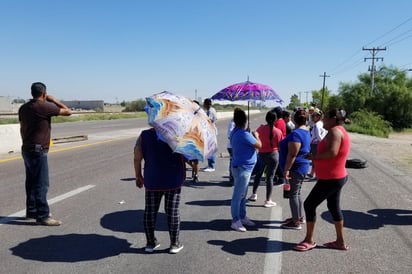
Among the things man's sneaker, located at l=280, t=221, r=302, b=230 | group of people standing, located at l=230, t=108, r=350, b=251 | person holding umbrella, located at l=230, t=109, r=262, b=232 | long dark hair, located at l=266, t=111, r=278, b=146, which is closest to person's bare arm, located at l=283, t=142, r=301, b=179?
group of people standing, located at l=230, t=108, r=350, b=251

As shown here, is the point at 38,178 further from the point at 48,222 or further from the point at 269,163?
the point at 269,163

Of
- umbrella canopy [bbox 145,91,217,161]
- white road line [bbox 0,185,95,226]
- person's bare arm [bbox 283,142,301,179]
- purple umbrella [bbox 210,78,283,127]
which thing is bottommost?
white road line [bbox 0,185,95,226]

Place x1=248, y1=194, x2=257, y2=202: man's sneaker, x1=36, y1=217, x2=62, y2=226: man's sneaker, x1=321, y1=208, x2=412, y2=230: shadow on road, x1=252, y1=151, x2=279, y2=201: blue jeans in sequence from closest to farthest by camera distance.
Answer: x1=36, y1=217, x2=62, y2=226: man's sneaker
x1=321, y1=208, x2=412, y2=230: shadow on road
x1=252, y1=151, x2=279, y2=201: blue jeans
x1=248, y1=194, x2=257, y2=202: man's sneaker

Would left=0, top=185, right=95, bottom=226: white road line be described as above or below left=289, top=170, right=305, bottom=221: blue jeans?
below

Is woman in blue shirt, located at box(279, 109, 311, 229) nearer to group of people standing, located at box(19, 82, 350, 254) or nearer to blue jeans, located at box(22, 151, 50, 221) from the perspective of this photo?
group of people standing, located at box(19, 82, 350, 254)

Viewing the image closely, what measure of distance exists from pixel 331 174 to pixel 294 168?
85 centimetres

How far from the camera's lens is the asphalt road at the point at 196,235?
421cm

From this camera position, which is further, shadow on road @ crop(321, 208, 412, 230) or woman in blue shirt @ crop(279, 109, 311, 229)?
shadow on road @ crop(321, 208, 412, 230)

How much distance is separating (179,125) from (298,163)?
2.20 meters

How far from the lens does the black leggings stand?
4629mm

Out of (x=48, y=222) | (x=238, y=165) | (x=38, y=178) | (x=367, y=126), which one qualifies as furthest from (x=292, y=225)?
(x=367, y=126)

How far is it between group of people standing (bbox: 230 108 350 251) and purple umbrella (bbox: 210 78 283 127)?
1.12 metres

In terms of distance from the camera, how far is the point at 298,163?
212 inches

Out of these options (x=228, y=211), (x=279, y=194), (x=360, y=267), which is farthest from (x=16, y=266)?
(x=279, y=194)
